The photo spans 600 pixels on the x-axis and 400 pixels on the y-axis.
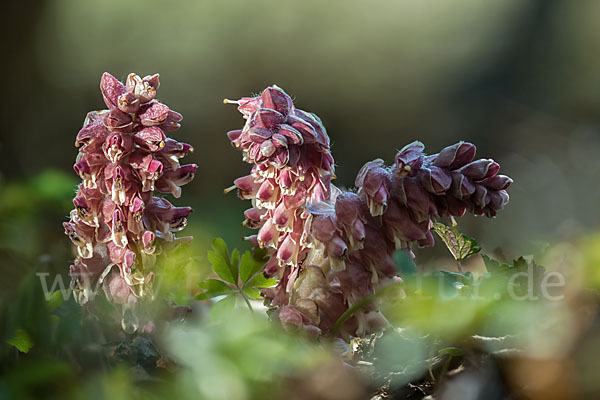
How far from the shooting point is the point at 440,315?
317mm

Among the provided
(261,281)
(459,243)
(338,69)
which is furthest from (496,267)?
(338,69)

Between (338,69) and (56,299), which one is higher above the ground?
(56,299)

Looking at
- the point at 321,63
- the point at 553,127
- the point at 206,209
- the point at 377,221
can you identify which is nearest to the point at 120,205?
the point at 377,221

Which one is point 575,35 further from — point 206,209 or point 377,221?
point 377,221

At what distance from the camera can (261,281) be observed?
22.0 inches

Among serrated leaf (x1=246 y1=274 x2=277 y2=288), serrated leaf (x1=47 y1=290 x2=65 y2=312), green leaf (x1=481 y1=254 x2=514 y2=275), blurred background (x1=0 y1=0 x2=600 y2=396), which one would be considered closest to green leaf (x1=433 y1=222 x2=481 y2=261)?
green leaf (x1=481 y1=254 x2=514 y2=275)

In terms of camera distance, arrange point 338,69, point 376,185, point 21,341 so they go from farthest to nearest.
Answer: point 338,69
point 376,185
point 21,341

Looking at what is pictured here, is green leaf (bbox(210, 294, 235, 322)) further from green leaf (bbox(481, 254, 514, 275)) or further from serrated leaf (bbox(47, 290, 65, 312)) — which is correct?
green leaf (bbox(481, 254, 514, 275))

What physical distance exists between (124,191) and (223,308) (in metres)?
0.15

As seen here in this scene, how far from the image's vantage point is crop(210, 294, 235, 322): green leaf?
1.77 feet

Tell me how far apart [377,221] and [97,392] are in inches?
12.2

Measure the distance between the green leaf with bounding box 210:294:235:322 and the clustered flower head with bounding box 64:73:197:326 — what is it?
0.07m

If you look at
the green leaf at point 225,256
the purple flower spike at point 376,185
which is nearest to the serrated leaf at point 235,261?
the green leaf at point 225,256

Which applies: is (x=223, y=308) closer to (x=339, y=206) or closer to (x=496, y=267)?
(x=339, y=206)
